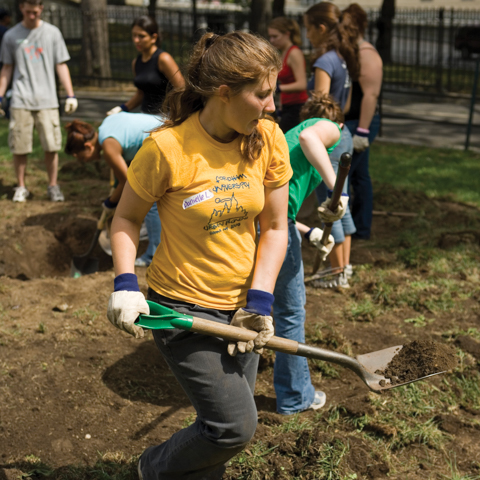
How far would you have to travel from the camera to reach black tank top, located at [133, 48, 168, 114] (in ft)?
17.9

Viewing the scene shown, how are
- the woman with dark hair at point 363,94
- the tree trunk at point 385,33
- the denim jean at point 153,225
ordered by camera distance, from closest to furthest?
1. the denim jean at point 153,225
2. the woman with dark hair at point 363,94
3. the tree trunk at point 385,33

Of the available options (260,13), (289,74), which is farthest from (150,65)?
(260,13)

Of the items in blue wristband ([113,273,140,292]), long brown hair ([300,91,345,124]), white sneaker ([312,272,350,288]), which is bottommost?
white sneaker ([312,272,350,288])

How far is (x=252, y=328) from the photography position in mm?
2320

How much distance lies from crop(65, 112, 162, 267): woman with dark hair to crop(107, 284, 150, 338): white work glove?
2.64m

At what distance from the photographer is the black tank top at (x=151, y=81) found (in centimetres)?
546

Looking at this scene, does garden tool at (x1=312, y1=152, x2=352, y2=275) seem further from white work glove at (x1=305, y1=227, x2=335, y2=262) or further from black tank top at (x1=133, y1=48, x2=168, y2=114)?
black tank top at (x1=133, y1=48, x2=168, y2=114)

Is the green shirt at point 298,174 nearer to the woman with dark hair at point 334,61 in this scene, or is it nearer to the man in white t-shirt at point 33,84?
the woman with dark hair at point 334,61

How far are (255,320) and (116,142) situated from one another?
2745 millimetres

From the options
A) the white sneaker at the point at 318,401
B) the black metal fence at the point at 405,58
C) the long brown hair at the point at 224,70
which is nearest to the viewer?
the long brown hair at the point at 224,70

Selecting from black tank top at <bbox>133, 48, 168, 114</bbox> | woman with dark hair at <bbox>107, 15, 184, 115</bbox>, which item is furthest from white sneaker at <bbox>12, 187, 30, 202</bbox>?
black tank top at <bbox>133, 48, 168, 114</bbox>

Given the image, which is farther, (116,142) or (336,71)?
(336,71)

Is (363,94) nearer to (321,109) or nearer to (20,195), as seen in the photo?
(321,109)

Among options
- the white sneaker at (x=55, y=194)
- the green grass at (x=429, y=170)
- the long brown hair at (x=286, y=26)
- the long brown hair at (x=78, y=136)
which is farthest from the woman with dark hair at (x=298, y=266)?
the white sneaker at (x=55, y=194)
